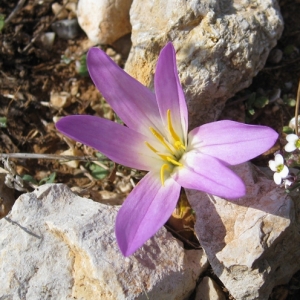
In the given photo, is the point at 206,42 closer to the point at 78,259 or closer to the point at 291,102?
the point at 291,102

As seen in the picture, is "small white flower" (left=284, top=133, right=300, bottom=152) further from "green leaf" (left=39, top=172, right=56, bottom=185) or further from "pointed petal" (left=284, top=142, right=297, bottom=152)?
"green leaf" (left=39, top=172, right=56, bottom=185)

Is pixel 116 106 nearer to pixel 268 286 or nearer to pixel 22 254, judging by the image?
pixel 22 254

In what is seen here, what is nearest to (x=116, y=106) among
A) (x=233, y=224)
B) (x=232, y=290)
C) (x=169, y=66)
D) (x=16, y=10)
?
(x=169, y=66)

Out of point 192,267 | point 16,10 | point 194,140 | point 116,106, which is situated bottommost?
point 192,267

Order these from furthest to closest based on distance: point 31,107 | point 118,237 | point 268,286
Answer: point 31,107 < point 268,286 < point 118,237

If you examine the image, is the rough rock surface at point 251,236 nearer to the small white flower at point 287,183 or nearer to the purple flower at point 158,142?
the small white flower at point 287,183

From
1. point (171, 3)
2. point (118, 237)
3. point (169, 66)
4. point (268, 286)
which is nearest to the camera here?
point (118, 237)

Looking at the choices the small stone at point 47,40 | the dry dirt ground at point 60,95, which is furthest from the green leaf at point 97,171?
the small stone at point 47,40
